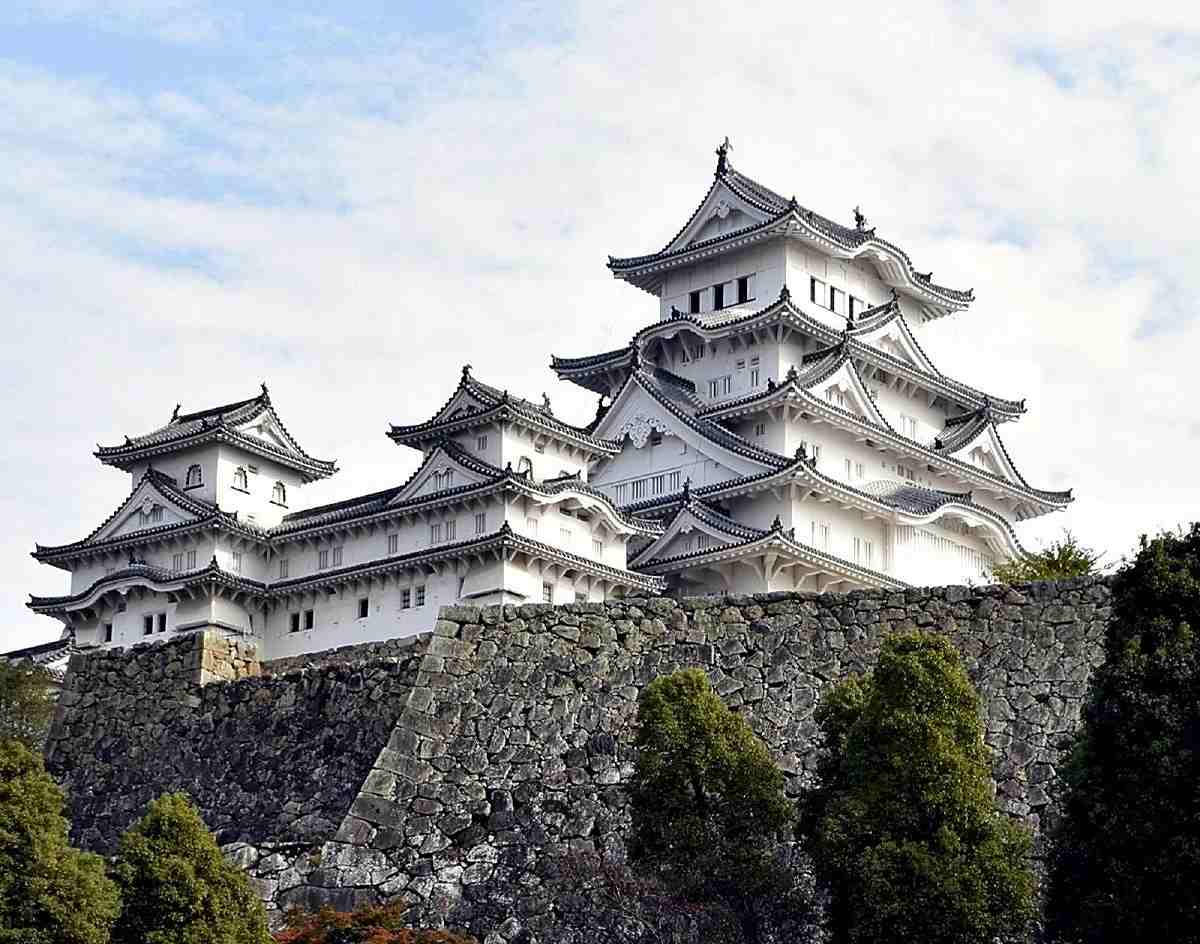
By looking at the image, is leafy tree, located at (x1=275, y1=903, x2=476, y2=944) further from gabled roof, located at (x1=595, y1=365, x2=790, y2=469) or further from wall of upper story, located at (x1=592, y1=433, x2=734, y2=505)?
wall of upper story, located at (x1=592, y1=433, x2=734, y2=505)

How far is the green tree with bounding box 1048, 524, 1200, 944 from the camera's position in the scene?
2203cm

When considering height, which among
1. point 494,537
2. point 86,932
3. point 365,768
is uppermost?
point 494,537

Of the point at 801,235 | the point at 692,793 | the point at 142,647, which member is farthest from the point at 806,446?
the point at 692,793

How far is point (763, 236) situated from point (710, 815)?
37.9 m

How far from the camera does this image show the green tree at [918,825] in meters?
23.5

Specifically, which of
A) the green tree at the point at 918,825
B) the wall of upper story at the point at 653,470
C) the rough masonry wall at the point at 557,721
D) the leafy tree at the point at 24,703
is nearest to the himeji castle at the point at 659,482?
the wall of upper story at the point at 653,470

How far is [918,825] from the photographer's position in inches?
945

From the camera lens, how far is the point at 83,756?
35219 mm

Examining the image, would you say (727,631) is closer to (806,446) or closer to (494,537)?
(494,537)

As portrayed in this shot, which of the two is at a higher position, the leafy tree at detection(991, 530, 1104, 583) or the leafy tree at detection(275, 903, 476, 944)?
the leafy tree at detection(991, 530, 1104, 583)

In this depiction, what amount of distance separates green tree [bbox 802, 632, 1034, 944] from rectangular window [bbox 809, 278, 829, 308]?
126ft

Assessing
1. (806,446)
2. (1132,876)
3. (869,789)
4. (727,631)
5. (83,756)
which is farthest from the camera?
(806,446)

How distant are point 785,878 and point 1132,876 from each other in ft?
14.3

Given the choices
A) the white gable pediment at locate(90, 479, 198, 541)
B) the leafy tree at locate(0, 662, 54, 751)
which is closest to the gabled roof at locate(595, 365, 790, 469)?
the white gable pediment at locate(90, 479, 198, 541)
